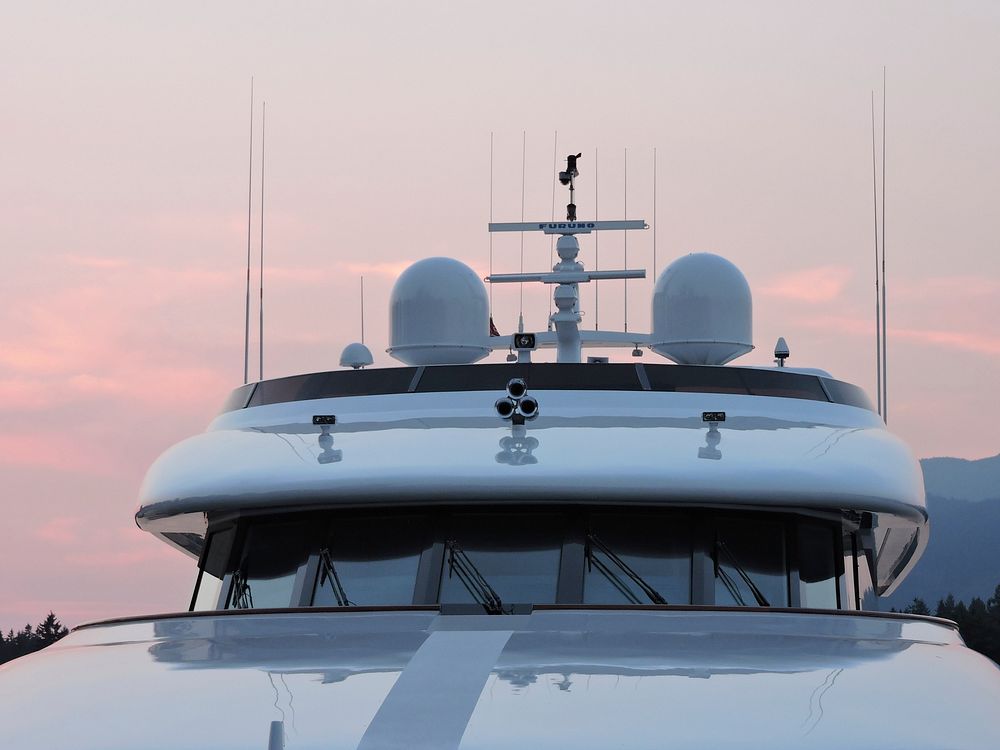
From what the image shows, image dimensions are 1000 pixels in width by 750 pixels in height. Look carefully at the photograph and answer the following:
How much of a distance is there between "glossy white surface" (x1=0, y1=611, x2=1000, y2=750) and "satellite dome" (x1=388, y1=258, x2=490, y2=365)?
6078mm

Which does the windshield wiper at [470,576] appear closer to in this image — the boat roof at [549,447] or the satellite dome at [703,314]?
the boat roof at [549,447]

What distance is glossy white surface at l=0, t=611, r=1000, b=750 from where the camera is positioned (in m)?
5.21

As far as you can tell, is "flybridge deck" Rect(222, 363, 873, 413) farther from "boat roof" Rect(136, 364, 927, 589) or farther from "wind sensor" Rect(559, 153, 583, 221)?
"wind sensor" Rect(559, 153, 583, 221)

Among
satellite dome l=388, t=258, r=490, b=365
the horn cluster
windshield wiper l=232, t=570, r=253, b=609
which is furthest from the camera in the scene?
satellite dome l=388, t=258, r=490, b=365

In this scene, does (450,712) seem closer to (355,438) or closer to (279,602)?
(279,602)

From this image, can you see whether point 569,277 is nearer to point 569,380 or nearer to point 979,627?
point 569,380

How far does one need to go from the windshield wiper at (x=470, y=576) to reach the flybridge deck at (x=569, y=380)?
164 cm

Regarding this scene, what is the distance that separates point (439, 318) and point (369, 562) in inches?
206

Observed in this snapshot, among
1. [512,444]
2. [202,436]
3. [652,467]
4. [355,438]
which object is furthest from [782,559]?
[202,436]

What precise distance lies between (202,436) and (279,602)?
1.65 meters

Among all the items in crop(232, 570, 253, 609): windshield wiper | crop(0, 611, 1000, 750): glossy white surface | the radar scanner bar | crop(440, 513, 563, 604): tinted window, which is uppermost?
the radar scanner bar

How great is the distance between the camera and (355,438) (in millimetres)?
8547

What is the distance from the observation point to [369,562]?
779 centimetres

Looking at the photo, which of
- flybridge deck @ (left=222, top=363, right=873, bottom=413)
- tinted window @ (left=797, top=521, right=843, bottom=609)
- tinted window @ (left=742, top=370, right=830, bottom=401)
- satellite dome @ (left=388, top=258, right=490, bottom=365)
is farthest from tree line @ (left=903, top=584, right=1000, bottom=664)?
tinted window @ (left=797, top=521, right=843, bottom=609)
